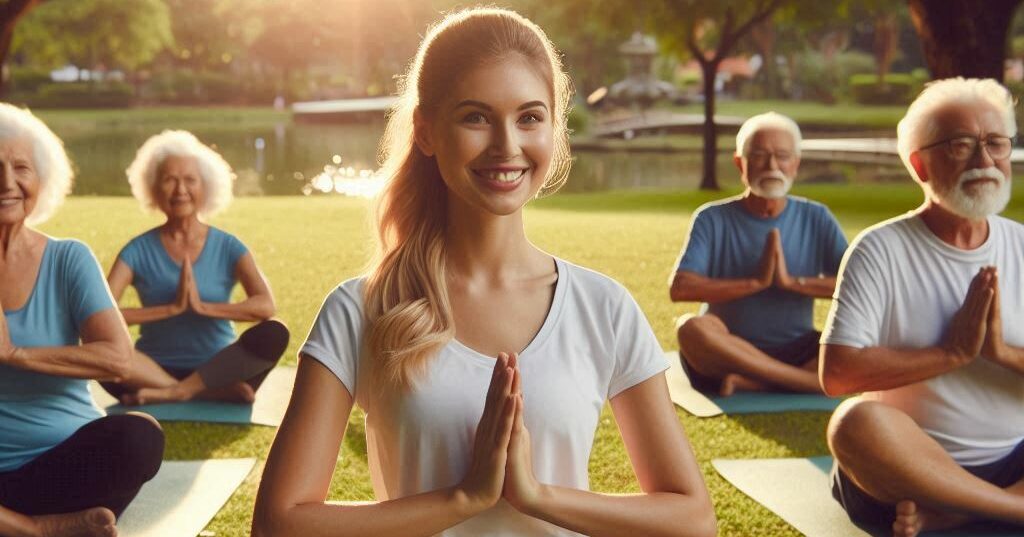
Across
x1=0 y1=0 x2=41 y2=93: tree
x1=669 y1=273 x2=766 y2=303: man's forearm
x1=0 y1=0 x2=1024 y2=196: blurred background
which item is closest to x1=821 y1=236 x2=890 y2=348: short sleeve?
x1=669 y1=273 x2=766 y2=303: man's forearm

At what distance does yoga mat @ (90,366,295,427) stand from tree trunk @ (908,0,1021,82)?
28.9 ft

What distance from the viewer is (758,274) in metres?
5.62

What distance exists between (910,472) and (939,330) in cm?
42

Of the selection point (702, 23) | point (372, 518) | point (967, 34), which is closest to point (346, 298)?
point (372, 518)

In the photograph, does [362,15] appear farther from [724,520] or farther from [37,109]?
[724,520]

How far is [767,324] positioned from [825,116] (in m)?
34.4

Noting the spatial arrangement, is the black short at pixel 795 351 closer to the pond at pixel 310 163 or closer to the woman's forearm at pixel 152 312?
the woman's forearm at pixel 152 312

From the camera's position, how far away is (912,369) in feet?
11.3

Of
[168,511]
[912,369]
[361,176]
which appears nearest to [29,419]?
[168,511]

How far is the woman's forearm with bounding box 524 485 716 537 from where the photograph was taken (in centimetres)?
191

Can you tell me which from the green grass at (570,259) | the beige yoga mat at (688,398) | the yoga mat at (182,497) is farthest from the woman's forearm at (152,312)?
the beige yoga mat at (688,398)

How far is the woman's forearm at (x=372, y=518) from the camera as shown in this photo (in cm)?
190

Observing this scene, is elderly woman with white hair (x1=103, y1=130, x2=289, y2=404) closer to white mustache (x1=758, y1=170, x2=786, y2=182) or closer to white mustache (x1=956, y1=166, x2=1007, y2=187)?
white mustache (x1=758, y1=170, x2=786, y2=182)

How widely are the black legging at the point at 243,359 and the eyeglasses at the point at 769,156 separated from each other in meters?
2.27
